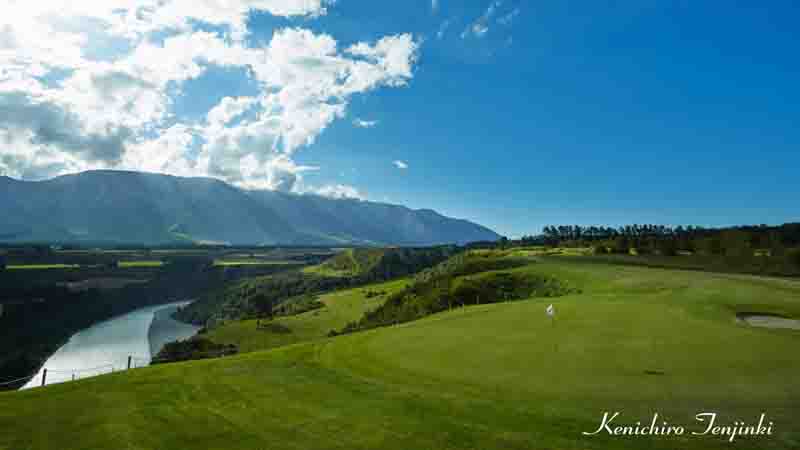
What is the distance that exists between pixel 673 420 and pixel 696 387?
4.08m

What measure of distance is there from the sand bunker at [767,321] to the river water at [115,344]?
90.1m

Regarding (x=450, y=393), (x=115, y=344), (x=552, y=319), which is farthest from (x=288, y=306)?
(x=450, y=393)

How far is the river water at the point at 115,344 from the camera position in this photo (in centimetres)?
8888

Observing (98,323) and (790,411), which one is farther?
(98,323)

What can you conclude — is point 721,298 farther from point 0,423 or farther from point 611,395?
point 0,423

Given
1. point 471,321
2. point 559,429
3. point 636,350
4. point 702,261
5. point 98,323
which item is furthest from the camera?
point 98,323

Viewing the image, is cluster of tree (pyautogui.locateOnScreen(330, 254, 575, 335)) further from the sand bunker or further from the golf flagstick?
the golf flagstick

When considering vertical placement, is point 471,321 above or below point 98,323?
above

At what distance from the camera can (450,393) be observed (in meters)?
16.9

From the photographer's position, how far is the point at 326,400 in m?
16.3

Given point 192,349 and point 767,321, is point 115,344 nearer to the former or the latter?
point 192,349

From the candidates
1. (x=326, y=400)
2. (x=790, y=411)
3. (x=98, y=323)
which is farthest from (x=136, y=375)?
(x=98, y=323)
